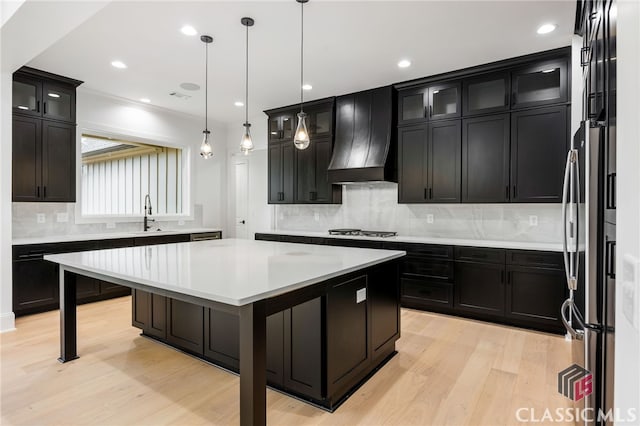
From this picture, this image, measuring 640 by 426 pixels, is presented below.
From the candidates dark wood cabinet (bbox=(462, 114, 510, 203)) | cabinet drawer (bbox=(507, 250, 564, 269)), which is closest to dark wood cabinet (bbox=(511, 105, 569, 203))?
dark wood cabinet (bbox=(462, 114, 510, 203))

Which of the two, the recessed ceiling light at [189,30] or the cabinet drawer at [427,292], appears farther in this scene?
the cabinet drawer at [427,292]

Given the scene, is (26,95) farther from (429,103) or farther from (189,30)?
(429,103)

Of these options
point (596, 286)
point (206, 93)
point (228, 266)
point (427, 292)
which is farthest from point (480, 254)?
point (206, 93)

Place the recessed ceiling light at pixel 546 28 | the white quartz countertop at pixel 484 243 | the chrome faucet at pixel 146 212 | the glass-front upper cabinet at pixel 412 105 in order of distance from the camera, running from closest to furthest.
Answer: the recessed ceiling light at pixel 546 28, the white quartz countertop at pixel 484 243, the glass-front upper cabinet at pixel 412 105, the chrome faucet at pixel 146 212

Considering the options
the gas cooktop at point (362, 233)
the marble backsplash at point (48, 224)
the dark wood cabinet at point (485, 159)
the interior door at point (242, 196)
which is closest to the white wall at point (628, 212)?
the dark wood cabinet at point (485, 159)

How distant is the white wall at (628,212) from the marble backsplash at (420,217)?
3.50 metres

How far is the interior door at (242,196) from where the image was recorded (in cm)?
677

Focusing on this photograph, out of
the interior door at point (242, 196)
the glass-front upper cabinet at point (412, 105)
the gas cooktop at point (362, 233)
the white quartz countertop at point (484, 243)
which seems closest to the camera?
the white quartz countertop at point (484, 243)

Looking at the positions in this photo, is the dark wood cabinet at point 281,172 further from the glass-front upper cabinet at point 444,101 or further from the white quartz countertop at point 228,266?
the white quartz countertop at point 228,266

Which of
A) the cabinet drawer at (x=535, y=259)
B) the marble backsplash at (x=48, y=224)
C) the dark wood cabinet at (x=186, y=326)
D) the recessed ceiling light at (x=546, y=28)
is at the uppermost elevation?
the recessed ceiling light at (x=546, y=28)

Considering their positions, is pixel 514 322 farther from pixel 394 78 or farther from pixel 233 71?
pixel 233 71

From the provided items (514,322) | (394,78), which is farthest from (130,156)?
(514,322)

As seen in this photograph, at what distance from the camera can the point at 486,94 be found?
4059 millimetres
